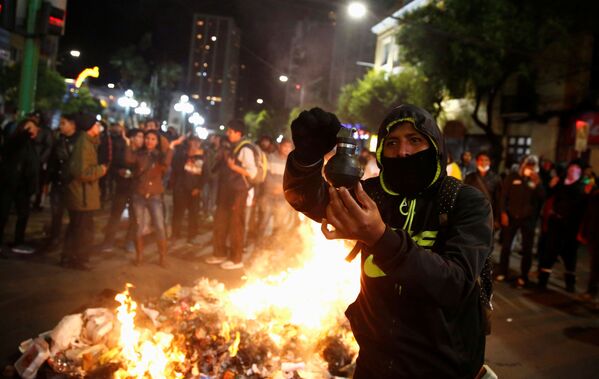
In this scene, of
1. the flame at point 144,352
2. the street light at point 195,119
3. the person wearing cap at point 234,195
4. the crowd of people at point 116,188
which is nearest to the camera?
the flame at point 144,352

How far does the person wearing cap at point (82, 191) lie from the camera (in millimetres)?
7090

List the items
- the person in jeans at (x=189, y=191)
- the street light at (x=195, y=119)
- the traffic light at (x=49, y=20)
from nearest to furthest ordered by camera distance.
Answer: the person in jeans at (x=189, y=191) < the traffic light at (x=49, y=20) < the street light at (x=195, y=119)

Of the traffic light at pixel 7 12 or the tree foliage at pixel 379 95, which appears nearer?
the traffic light at pixel 7 12

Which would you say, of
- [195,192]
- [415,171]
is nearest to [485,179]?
[195,192]

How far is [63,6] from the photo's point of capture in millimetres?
13594

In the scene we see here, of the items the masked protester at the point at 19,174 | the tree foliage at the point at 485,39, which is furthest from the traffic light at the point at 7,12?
the tree foliage at the point at 485,39

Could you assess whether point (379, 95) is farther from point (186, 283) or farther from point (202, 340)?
point (202, 340)

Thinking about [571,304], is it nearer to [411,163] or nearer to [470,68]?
[411,163]

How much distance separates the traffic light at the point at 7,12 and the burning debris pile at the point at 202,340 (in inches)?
296

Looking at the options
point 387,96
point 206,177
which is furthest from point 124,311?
point 387,96

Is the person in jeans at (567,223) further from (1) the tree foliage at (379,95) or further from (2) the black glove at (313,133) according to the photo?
(1) the tree foliage at (379,95)

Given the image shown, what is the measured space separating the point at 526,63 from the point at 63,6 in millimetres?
19755

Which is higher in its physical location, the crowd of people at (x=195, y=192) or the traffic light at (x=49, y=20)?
the traffic light at (x=49, y=20)

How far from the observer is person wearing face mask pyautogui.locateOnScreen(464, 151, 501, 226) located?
859 cm
